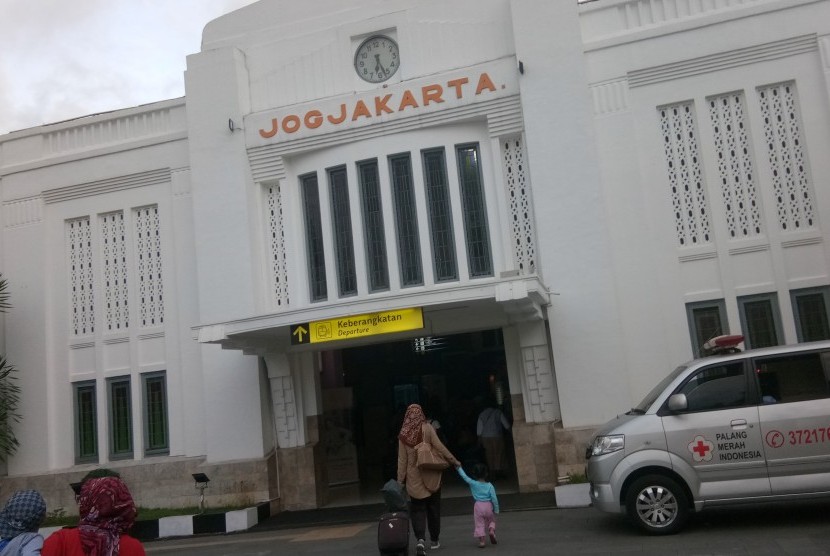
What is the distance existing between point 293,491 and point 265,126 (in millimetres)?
7107

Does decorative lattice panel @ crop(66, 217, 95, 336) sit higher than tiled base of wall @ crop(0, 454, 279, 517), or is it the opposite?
decorative lattice panel @ crop(66, 217, 95, 336)

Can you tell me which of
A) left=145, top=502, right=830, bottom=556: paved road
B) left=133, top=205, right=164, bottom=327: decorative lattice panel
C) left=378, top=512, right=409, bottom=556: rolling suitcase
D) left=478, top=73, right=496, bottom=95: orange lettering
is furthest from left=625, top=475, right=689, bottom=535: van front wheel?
left=133, top=205, right=164, bottom=327: decorative lattice panel

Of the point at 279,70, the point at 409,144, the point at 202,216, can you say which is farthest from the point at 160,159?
the point at 409,144

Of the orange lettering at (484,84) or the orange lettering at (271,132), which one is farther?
the orange lettering at (271,132)

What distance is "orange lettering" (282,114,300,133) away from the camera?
1530cm

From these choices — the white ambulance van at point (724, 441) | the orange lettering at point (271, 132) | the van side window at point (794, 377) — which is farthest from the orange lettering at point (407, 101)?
the van side window at point (794, 377)

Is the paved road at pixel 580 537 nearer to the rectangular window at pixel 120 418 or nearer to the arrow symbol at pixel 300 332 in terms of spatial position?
the arrow symbol at pixel 300 332

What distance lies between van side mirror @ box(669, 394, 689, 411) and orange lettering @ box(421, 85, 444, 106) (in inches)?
307

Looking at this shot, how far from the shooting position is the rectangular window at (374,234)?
48.5 ft

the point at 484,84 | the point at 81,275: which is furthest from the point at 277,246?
the point at 484,84

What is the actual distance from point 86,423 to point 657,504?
1223 centimetres

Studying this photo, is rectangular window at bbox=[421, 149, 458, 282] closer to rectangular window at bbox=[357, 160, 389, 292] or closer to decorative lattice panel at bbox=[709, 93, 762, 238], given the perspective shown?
rectangular window at bbox=[357, 160, 389, 292]

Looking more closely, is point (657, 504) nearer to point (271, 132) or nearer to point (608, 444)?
point (608, 444)

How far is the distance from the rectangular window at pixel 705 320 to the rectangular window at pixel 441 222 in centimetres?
421
